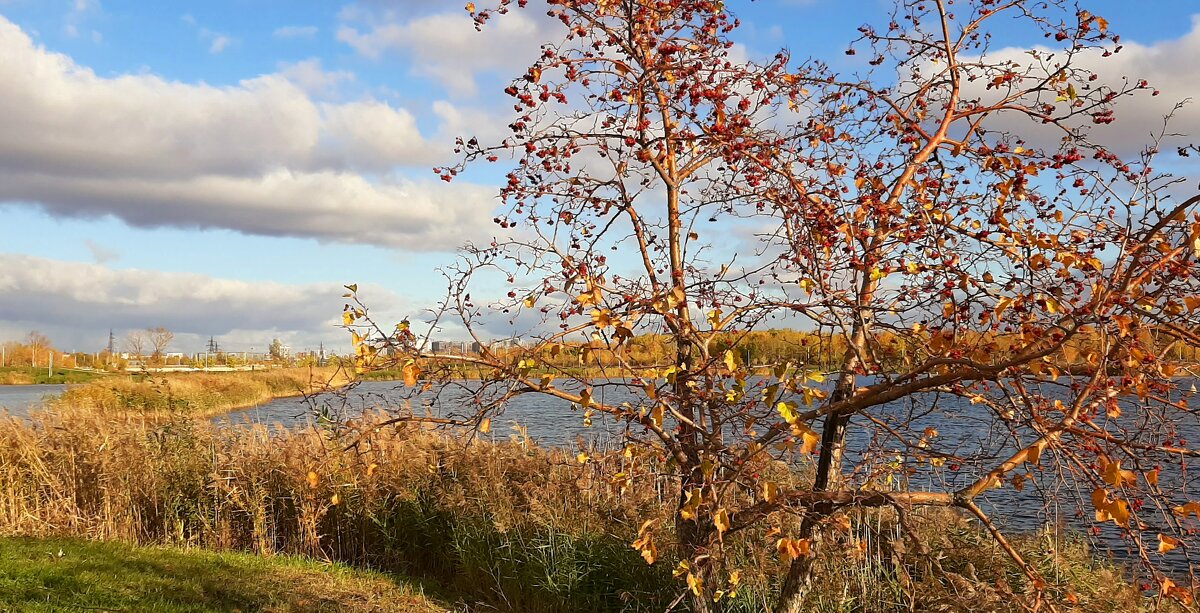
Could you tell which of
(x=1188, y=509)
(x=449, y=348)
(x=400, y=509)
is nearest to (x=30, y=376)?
(x=400, y=509)

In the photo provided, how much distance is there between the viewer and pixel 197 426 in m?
8.90

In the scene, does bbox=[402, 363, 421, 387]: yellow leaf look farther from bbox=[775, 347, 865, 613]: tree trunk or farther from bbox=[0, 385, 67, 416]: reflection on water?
bbox=[0, 385, 67, 416]: reflection on water

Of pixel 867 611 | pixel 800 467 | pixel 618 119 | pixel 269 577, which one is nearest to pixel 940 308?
pixel 618 119

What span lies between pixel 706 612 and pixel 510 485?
131 inches

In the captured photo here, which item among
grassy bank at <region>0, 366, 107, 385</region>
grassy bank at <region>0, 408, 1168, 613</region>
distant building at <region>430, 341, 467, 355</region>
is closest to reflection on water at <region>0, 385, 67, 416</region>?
grassy bank at <region>0, 408, 1168, 613</region>

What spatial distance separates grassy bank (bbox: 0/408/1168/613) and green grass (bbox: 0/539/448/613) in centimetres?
55

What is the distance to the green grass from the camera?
589cm

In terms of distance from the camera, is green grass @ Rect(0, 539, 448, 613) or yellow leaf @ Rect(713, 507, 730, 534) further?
green grass @ Rect(0, 539, 448, 613)

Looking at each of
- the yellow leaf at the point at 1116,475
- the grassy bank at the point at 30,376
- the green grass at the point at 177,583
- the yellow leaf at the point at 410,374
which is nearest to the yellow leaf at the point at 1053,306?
the yellow leaf at the point at 1116,475

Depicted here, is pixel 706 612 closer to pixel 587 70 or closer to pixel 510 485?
pixel 587 70

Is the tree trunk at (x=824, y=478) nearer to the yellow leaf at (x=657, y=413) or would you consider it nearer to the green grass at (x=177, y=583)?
the yellow leaf at (x=657, y=413)

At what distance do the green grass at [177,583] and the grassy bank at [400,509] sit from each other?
549 millimetres

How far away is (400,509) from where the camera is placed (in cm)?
780

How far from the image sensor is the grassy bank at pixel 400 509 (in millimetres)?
5809
